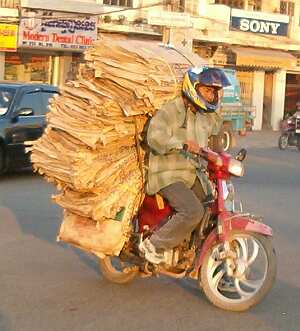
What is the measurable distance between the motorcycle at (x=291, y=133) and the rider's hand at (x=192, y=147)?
18.3 metres

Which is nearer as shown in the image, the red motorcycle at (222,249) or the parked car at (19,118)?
the red motorcycle at (222,249)

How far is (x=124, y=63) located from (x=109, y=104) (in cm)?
36

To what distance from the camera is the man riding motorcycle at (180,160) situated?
577 cm

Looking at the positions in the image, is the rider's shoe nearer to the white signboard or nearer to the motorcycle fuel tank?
the motorcycle fuel tank

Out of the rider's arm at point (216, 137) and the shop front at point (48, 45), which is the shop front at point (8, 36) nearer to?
the shop front at point (48, 45)

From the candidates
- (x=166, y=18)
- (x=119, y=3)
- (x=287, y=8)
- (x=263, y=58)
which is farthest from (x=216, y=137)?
(x=287, y=8)

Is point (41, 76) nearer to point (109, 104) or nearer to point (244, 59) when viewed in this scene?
point (244, 59)

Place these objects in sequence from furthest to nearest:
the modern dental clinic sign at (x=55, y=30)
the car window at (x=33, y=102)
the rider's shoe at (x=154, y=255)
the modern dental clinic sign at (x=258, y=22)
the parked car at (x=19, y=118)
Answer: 1. the modern dental clinic sign at (x=258, y=22)
2. the modern dental clinic sign at (x=55, y=30)
3. the car window at (x=33, y=102)
4. the parked car at (x=19, y=118)
5. the rider's shoe at (x=154, y=255)

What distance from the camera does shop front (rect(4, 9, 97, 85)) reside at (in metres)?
26.4

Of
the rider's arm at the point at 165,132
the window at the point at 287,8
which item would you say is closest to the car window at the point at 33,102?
the rider's arm at the point at 165,132

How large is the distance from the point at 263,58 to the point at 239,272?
28252mm

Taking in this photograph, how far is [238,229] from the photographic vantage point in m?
5.76

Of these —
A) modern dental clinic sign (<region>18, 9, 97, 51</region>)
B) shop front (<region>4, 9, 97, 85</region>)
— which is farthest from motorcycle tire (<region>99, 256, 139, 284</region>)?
modern dental clinic sign (<region>18, 9, 97, 51</region>)

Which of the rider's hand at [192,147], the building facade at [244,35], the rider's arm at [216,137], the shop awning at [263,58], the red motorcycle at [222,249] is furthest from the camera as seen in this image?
the shop awning at [263,58]
